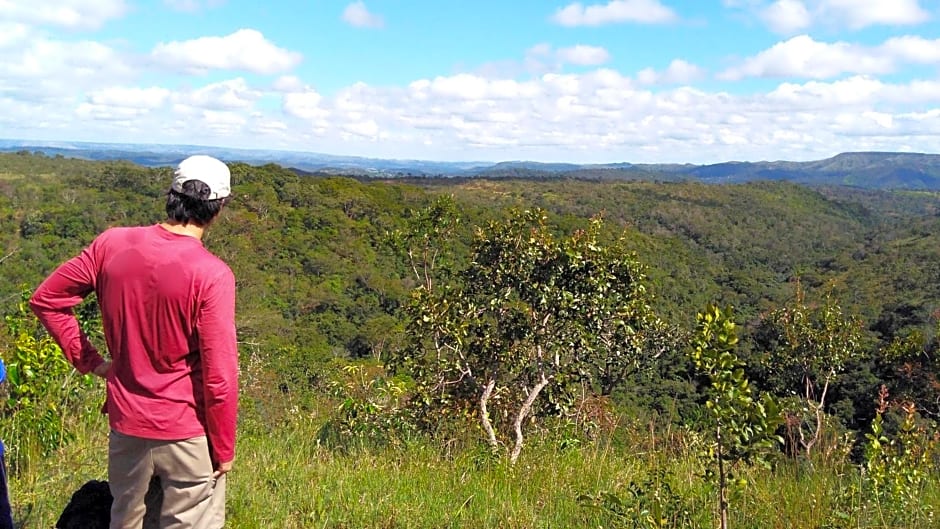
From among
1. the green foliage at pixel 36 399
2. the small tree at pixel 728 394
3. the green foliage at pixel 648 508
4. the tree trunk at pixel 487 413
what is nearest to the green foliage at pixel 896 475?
the green foliage at pixel 648 508

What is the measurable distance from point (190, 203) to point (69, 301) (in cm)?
49

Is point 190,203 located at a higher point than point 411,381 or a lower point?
higher

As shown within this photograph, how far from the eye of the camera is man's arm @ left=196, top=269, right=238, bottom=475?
71.9 inches

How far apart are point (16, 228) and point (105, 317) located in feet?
139

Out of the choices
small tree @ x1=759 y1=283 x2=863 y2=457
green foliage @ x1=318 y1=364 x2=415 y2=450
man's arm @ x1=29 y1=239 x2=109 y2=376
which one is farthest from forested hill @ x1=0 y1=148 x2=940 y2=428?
man's arm @ x1=29 y1=239 x2=109 y2=376

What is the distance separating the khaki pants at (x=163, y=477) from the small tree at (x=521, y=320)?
12.4 feet

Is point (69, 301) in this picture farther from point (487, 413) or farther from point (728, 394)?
point (487, 413)

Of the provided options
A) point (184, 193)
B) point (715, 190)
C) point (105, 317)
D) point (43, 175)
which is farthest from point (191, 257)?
point (715, 190)

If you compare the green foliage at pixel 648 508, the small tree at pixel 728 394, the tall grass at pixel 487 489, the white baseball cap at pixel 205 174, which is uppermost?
the white baseball cap at pixel 205 174

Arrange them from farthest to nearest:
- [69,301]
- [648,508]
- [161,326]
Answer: [648,508] → [69,301] → [161,326]

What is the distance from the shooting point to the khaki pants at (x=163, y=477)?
188cm

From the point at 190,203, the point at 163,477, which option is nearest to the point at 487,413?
the point at 163,477

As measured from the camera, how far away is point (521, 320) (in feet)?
19.7

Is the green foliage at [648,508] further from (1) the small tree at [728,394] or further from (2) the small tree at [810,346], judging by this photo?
(2) the small tree at [810,346]
